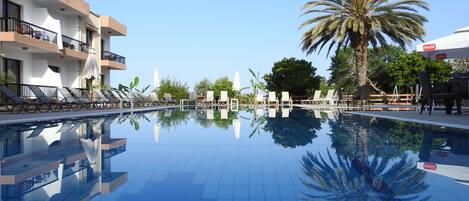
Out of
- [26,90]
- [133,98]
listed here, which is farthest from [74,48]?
[26,90]

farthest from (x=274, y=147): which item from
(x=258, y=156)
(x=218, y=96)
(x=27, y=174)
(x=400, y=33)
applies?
(x=218, y=96)

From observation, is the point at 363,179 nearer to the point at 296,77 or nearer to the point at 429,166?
the point at 429,166

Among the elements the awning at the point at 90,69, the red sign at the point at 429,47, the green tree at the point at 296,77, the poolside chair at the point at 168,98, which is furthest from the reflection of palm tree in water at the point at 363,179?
the green tree at the point at 296,77

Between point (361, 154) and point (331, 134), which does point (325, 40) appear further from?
point (361, 154)

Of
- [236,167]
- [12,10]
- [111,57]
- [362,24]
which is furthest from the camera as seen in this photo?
[111,57]

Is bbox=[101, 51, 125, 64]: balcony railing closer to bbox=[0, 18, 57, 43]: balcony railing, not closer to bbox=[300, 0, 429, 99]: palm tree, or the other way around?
bbox=[0, 18, 57, 43]: balcony railing

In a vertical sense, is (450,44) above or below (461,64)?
below

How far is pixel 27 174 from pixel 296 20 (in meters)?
21.9

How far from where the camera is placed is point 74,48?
23531mm

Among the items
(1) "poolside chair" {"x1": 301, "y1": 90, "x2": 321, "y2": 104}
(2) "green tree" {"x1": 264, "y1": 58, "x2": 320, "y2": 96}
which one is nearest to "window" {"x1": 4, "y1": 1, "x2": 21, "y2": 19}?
(1) "poolside chair" {"x1": 301, "y1": 90, "x2": 321, "y2": 104}

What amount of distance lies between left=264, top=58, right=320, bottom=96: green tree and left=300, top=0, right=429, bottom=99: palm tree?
11.1 meters

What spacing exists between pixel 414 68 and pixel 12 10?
25.0 m

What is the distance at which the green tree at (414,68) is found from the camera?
29000 mm

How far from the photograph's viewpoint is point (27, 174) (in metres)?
4.27
